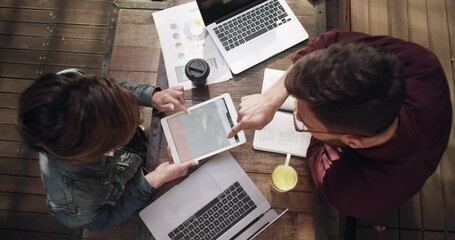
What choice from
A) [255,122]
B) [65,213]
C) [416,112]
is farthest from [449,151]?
[65,213]

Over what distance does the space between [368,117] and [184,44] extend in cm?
92

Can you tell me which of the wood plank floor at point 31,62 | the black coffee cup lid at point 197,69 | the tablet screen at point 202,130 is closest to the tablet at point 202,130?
the tablet screen at point 202,130

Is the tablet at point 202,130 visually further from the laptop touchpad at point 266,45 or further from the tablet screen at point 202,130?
the laptop touchpad at point 266,45

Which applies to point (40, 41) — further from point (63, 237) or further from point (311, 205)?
point (311, 205)

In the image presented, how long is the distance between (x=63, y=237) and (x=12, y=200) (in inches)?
16.0

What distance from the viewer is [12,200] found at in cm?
234

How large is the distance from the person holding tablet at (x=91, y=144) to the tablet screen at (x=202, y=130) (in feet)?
0.16

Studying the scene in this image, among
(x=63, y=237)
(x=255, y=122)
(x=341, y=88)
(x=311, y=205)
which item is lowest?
(x=63, y=237)

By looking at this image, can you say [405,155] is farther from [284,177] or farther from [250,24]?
[250,24]

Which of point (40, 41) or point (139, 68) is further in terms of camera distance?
point (40, 41)

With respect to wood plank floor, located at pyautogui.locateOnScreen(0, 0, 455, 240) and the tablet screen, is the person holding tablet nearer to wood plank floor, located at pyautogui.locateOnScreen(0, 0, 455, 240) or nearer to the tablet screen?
the tablet screen

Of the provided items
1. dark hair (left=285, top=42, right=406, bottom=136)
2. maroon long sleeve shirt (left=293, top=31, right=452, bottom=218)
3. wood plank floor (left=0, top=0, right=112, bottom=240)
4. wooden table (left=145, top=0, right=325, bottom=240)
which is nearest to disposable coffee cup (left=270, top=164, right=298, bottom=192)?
wooden table (left=145, top=0, right=325, bottom=240)

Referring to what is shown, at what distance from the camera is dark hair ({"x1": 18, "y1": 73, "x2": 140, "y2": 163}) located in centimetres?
105

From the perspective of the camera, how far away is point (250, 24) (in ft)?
5.50
